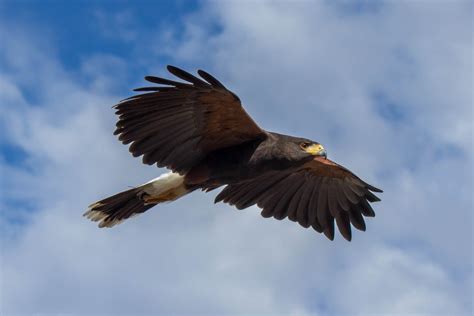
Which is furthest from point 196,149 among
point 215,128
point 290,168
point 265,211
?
point 265,211

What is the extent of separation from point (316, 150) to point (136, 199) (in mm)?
3157

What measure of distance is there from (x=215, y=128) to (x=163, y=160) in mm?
925

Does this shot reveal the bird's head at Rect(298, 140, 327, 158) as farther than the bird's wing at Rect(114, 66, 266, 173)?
Yes

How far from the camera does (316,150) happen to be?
15133mm

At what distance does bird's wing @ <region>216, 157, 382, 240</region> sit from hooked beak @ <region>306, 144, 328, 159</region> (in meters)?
2.27

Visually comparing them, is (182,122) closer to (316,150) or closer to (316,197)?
(316,150)

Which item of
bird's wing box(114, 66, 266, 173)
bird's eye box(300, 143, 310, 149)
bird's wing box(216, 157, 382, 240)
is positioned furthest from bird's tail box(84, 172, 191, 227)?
bird's wing box(216, 157, 382, 240)

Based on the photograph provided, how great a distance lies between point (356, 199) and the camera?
698 inches

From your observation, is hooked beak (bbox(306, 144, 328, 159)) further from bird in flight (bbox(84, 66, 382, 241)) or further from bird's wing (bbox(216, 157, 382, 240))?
bird's wing (bbox(216, 157, 382, 240))

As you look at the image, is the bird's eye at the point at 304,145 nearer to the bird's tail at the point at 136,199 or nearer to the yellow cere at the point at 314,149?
the yellow cere at the point at 314,149

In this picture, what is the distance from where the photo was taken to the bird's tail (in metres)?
15.6

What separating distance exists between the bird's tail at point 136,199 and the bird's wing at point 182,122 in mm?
316

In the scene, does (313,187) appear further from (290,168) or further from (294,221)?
(290,168)

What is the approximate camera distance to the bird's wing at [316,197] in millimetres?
17594
